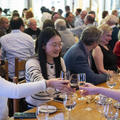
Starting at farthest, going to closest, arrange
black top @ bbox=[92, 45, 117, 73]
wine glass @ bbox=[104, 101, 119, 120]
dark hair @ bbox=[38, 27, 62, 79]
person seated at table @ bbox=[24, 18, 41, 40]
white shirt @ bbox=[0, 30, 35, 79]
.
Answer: person seated at table @ bbox=[24, 18, 41, 40] → white shirt @ bbox=[0, 30, 35, 79] → black top @ bbox=[92, 45, 117, 73] → dark hair @ bbox=[38, 27, 62, 79] → wine glass @ bbox=[104, 101, 119, 120]

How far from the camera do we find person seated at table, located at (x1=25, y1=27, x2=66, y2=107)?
2.11 m

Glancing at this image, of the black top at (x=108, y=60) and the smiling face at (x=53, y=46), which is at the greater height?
the smiling face at (x=53, y=46)

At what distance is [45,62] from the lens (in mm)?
2230

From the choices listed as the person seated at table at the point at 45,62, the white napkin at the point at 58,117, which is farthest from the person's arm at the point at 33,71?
the white napkin at the point at 58,117

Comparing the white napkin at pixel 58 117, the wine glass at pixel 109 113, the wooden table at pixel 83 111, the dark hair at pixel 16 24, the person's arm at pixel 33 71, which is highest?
the dark hair at pixel 16 24

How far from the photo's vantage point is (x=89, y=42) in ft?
9.01

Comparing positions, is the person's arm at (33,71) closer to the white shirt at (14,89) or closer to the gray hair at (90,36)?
the white shirt at (14,89)

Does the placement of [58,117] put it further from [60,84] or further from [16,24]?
[16,24]

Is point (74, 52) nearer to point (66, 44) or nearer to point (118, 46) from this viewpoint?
point (118, 46)

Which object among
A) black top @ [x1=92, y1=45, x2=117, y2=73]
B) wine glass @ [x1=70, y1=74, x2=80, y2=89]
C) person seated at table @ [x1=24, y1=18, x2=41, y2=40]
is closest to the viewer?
wine glass @ [x1=70, y1=74, x2=80, y2=89]

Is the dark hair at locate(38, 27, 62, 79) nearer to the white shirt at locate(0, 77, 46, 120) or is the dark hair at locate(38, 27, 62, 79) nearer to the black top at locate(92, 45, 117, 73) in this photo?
the white shirt at locate(0, 77, 46, 120)

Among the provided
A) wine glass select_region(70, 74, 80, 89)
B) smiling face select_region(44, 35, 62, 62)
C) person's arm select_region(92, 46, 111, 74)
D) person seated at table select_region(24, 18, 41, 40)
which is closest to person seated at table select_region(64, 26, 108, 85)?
person's arm select_region(92, 46, 111, 74)

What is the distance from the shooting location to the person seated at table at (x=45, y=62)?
211cm

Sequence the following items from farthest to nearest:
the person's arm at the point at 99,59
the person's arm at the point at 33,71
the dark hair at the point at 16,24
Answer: the dark hair at the point at 16,24
the person's arm at the point at 99,59
the person's arm at the point at 33,71
